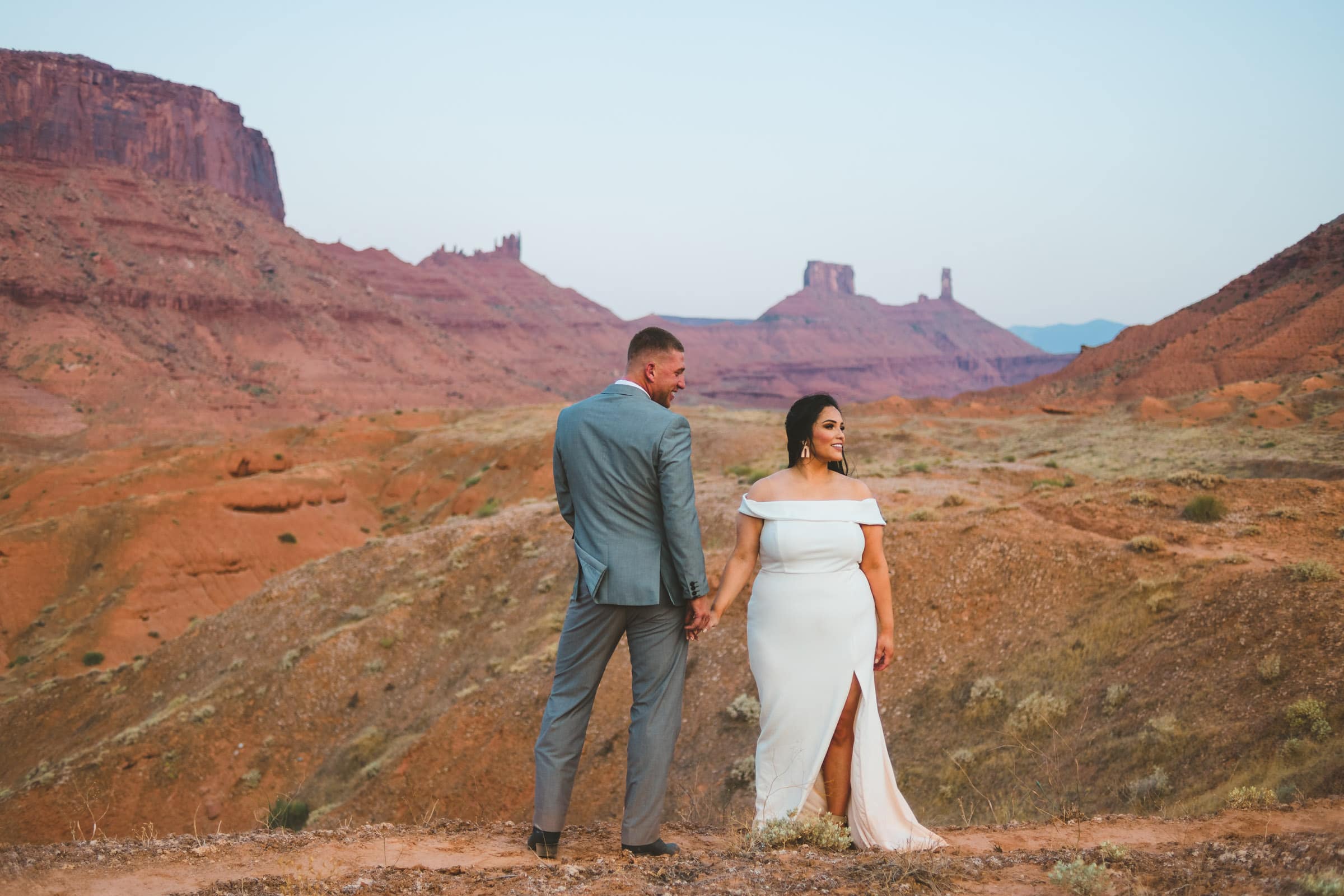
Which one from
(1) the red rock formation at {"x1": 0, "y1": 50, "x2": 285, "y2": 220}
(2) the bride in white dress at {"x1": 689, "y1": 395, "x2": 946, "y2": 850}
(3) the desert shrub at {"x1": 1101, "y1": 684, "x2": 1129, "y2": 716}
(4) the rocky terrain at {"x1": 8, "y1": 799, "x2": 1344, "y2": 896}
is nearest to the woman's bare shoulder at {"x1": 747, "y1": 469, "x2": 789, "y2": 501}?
(2) the bride in white dress at {"x1": 689, "y1": 395, "x2": 946, "y2": 850}

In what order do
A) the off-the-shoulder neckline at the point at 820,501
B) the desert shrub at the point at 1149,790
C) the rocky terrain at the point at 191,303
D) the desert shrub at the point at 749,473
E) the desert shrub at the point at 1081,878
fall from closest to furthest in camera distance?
1. the desert shrub at the point at 1081,878
2. the off-the-shoulder neckline at the point at 820,501
3. the desert shrub at the point at 1149,790
4. the desert shrub at the point at 749,473
5. the rocky terrain at the point at 191,303

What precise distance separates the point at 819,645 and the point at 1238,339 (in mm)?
56606

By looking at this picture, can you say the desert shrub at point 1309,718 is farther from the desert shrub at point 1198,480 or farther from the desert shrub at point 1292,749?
the desert shrub at point 1198,480

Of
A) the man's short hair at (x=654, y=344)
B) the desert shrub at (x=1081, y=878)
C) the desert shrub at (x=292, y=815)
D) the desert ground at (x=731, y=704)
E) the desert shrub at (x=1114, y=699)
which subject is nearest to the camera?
the desert shrub at (x=1081, y=878)

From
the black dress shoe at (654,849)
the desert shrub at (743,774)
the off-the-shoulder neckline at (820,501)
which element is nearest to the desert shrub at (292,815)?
the desert shrub at (743,774)

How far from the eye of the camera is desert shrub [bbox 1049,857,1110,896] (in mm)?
3217

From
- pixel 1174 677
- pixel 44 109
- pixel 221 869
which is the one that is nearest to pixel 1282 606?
pixel 1174 677

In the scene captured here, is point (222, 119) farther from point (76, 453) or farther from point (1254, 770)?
point (1254, 770)

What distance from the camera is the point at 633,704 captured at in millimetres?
4121

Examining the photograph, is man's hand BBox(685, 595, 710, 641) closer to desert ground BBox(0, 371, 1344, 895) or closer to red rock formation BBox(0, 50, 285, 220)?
desert ground BBox(0, 371, 1344, 895)

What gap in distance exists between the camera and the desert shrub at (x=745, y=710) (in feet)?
28.3

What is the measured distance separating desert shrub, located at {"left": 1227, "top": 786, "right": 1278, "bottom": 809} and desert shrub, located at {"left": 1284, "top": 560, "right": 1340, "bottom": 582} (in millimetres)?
2855

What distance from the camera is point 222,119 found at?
354ft

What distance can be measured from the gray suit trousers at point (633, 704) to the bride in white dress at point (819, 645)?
0.69ft
